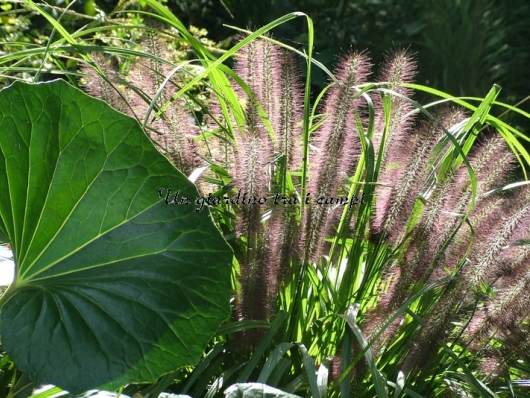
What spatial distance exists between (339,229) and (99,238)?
1.82 feet

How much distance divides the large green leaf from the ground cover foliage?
25 cm

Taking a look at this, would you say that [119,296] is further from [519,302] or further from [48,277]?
[519,302]

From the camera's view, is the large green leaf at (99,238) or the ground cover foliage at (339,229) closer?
the large green leaf at (99,238)

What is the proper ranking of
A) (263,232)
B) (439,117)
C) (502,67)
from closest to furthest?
(263,232) < (439,117) < (502,67)

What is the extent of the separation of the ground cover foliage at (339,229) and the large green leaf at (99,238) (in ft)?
0.82

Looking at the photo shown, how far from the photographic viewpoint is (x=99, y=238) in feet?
2.64

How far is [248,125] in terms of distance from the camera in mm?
1126

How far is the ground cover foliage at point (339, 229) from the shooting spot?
111 centimetres

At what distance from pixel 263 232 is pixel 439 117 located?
35cm

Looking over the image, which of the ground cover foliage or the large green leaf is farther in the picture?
the ground cover foliage

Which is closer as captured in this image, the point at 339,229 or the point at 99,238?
the point at 99,238

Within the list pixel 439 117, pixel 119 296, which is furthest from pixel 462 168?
pixel 119 296

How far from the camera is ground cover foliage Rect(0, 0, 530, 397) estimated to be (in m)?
→ 1.11

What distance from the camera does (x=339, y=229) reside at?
127 cm
